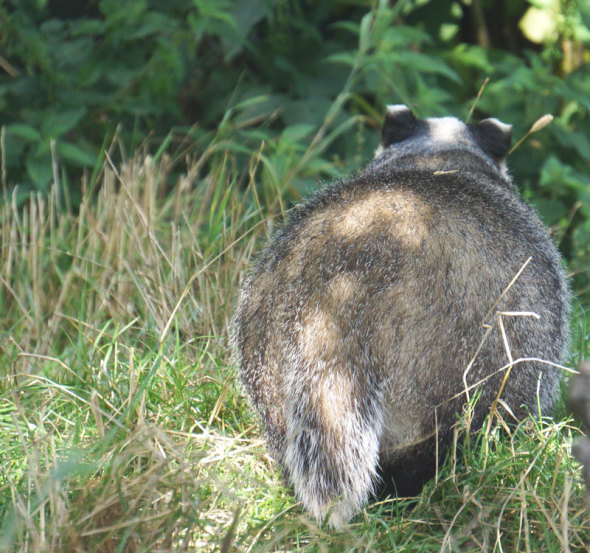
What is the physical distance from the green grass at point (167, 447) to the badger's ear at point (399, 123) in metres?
0.82

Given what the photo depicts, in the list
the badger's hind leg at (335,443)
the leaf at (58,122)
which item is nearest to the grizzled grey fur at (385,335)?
the badger's hind leg at (335,443)

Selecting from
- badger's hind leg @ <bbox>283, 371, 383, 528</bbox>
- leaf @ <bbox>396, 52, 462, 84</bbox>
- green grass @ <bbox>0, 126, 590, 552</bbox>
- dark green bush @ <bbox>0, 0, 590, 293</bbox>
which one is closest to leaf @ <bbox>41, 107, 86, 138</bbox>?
dark green bush @ <bbox>0, 0, 590, 293</bbox>

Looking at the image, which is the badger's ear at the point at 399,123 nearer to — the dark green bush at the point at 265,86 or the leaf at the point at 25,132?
the dark green bush at the point at 265,86

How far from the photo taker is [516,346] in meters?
3.02

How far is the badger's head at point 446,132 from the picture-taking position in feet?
14.8

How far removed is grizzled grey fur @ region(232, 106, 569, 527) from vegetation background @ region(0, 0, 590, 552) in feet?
0.44

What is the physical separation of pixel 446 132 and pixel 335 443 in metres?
2.28

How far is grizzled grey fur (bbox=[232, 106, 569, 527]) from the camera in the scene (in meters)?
2.86

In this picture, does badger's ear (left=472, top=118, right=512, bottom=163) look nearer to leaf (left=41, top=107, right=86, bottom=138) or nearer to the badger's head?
the badger's head

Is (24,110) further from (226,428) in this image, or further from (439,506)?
(439,506)

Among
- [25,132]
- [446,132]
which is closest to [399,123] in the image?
[446,132]

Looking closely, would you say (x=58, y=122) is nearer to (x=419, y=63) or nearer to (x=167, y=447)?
(x=419, y=63)

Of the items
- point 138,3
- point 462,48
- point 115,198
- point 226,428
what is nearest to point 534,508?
point 226,428

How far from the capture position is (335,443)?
9.36 ft
